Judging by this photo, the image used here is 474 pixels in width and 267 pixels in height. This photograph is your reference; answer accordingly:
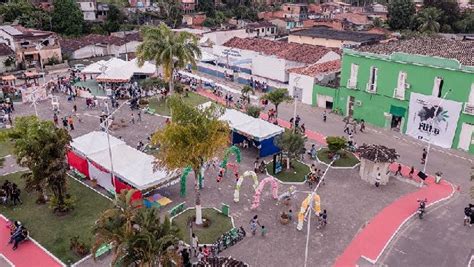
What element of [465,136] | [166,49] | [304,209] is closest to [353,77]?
[465,136]

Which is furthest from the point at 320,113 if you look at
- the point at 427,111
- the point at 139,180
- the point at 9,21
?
the point at 9,21

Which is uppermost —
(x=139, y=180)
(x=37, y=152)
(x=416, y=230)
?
(x=37, y=152)

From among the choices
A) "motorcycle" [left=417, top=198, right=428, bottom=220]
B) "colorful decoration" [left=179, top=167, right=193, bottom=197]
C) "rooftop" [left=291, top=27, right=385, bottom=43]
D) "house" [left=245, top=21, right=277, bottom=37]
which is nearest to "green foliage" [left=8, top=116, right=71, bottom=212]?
"colorful decoration" [left=179, top=167, right=193, bottom=197]

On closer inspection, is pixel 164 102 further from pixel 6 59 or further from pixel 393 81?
pixel 6 59

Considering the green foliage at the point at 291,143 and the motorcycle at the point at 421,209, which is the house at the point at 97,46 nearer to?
the green foliage at the point at 291,143

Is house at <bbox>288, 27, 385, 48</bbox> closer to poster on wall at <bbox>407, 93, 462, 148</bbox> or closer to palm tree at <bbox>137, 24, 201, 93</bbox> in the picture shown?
poster on wall at <bbox>407, 93, 462, 148</bbox>

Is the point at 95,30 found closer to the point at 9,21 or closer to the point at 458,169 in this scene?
the point at 9,21

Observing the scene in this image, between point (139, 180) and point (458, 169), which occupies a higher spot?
point (139, 180)

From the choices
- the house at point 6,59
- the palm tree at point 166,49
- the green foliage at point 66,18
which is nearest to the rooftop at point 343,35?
the palm tree at point 166,49
